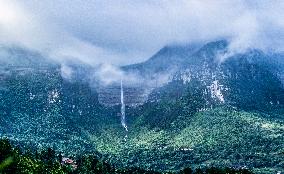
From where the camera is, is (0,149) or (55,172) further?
(55,172)

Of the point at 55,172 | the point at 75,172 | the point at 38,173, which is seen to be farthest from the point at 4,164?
the point at 75,172

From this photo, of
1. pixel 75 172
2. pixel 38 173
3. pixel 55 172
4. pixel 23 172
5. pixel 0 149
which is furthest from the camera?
pixel 75 172

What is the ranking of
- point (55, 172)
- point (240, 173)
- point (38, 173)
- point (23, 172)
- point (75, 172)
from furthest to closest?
point (75, 172)
point (240, 173)
point (55, 172)
point (38, 173)
point (23, 172)

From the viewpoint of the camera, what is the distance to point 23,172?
10181 centimetres

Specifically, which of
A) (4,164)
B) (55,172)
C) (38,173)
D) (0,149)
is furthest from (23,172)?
(4,164)

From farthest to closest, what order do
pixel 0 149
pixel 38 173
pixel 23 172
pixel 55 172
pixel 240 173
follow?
1. pixel 240 173
2. pixel 55 172
3. pixel 38 173
4. pixel 23 172
5. pixel 0 149

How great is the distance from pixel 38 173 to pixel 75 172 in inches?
Result: 2882

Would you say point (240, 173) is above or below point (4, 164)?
below

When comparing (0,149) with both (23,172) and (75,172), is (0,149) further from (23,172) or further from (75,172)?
(75,172)

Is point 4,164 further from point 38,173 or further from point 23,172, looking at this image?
point 38,173

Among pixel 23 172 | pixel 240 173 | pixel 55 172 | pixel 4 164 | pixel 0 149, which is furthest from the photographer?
pixel 240 173

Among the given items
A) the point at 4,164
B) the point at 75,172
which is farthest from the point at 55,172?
the point at 4,164

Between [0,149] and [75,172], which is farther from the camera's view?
[75,172]

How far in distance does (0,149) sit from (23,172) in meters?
8.85
